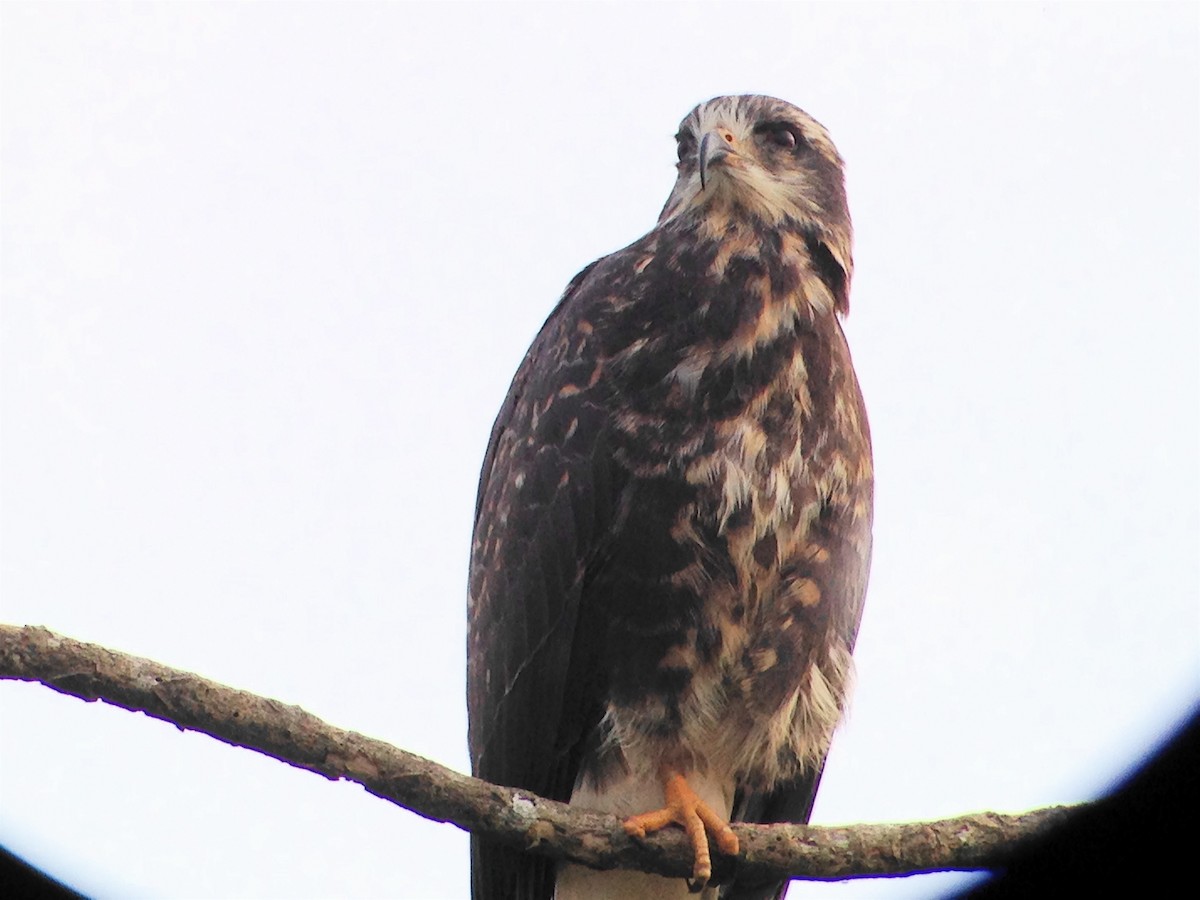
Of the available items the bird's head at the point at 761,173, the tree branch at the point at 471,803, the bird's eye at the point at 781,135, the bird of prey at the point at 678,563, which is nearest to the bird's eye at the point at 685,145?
the bird's head at the point at 761,173

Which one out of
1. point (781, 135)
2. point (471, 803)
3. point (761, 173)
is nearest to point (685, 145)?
point (781, 135)

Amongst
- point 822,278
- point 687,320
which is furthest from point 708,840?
point 822,278

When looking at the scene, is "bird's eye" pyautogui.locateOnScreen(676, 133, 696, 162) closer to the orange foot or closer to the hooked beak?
the hooked beak

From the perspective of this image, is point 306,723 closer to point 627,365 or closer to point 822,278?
point 627,365

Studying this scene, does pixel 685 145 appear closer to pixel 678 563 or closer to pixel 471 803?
pixel 678 563

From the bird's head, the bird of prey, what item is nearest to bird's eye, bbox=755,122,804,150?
the bird's head

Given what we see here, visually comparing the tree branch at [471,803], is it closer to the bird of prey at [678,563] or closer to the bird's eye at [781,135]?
the bird of prey at [678,563]
